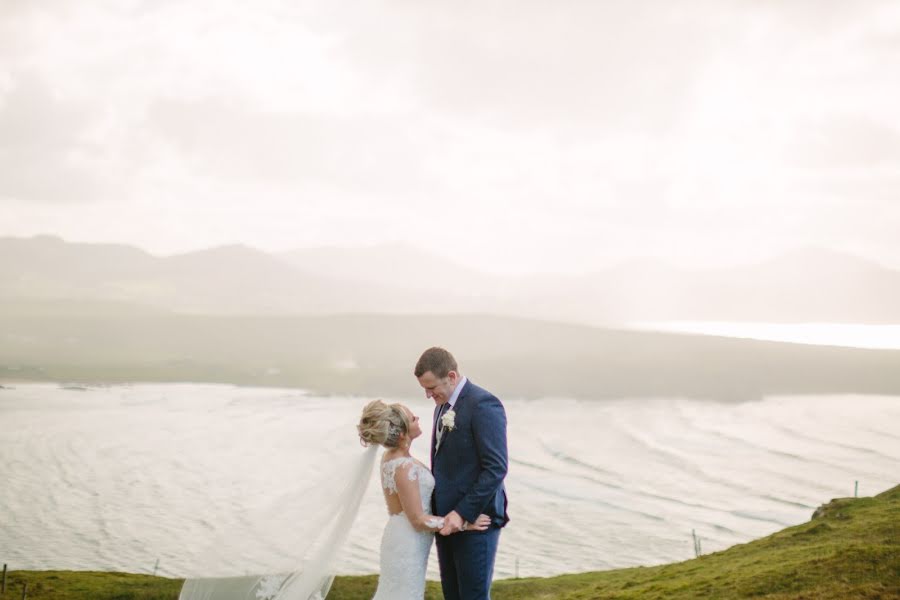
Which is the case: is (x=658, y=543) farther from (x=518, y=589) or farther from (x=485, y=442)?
(x=485, y=442)

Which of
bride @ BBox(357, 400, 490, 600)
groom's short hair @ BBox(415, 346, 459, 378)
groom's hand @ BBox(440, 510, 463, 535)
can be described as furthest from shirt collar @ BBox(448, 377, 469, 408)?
groom's hand @ BBox(440, 510, 463, 535)

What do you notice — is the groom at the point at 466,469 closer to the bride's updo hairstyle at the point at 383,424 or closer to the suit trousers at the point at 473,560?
the suit trousers at the point at 473,560

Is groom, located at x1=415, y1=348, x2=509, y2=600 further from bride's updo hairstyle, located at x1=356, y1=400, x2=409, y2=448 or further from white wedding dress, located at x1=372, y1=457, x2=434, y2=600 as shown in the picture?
bride's updo hairstyle, located at x1=356, y1=400, x2=409, y2=448

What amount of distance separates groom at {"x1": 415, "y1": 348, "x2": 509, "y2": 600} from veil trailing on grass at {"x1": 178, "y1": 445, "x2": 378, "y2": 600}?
4.67 feet

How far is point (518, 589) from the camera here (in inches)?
1756

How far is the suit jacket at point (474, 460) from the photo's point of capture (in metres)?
7.82

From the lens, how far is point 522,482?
13225 centimetres

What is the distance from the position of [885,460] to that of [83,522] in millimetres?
129736

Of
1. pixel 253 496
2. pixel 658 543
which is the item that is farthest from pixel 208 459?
pixel 658 543

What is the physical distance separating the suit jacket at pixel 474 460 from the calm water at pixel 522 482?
62.5 metres

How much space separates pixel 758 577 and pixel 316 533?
49.2 ft

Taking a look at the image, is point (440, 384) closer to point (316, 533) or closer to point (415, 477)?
point (415, 477)

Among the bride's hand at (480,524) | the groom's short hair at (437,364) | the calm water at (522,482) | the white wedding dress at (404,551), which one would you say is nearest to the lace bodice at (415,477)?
the white wedding dress at (404,551)

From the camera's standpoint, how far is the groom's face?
25.8 ft
